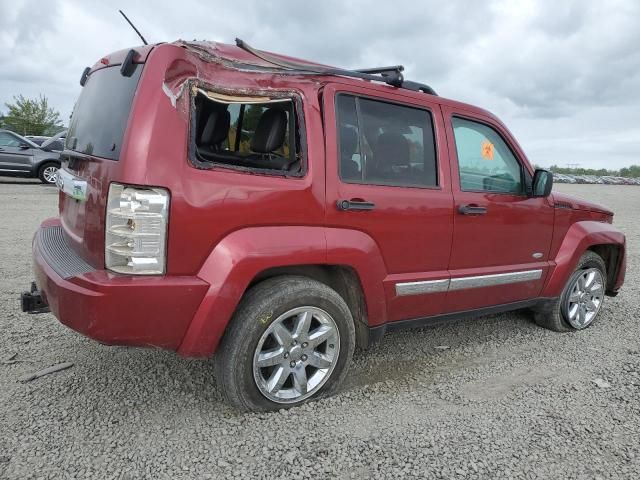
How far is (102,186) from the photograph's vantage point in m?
2.39

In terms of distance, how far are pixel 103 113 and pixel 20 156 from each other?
13.2 metres

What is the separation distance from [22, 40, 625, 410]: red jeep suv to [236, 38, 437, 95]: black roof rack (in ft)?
0.06

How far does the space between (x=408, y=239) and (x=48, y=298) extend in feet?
6.75

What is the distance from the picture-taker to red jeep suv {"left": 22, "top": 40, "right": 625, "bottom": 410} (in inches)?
92.3

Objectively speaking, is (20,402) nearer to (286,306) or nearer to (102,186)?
(102,186)

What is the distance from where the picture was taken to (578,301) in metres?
4.52

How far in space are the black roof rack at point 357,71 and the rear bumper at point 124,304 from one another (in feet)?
4.24

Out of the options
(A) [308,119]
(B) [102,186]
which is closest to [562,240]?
(A) [308,119]

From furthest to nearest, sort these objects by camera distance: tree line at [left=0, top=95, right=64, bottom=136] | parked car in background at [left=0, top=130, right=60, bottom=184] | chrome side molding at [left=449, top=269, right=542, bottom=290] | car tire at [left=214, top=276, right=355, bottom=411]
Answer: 1. tree line at [left=0, top=95, right=64, bottom=136]
2. parked car in background at [left=0, top=130, right=60, bottom=184]
3. chrome side molding at [left=449, top=269, right=542, bottom=290]
4. car tire at [left=214, top=276, right=355, bottom=411]

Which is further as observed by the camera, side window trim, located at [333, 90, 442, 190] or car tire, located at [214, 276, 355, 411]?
side window trim, located at [333, 90, 442, 190]

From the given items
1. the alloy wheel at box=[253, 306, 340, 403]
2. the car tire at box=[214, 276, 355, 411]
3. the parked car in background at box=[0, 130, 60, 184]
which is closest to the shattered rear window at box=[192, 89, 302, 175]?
the car tire at box=[214, 276, 355, 411]

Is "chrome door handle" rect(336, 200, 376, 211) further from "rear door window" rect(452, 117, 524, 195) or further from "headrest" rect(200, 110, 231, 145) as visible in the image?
"headrest" rect(200, 110, 231, 145)

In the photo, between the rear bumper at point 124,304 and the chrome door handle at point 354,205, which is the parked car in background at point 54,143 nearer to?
the rear bumper at point 124,304

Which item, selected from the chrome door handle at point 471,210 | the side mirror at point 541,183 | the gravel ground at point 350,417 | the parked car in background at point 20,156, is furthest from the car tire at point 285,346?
the parked car in background at point 20,156
